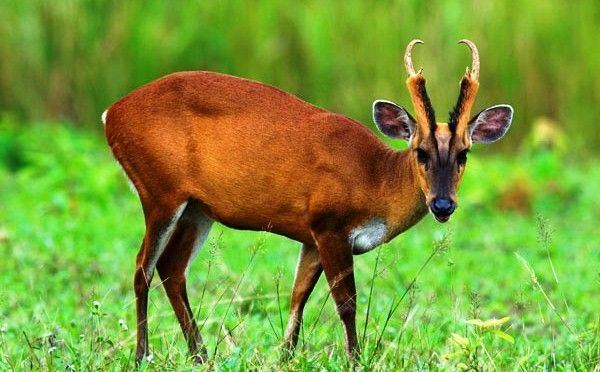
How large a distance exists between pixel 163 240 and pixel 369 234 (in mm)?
918

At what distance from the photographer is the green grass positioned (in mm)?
5316

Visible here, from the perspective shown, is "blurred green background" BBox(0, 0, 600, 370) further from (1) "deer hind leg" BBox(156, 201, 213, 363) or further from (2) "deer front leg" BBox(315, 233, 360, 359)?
(2) "deer front leg" BBox(315, 233, 360, 359)

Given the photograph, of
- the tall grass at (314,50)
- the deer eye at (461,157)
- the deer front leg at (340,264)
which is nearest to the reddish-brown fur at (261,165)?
the deer front leg at (340,264)

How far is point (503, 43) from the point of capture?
13617 mm

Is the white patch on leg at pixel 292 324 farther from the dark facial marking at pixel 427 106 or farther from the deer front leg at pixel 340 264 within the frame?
the dark facial marking at pixel 427 106

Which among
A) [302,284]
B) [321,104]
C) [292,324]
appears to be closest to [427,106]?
[302,284]

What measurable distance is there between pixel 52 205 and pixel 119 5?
3120mm

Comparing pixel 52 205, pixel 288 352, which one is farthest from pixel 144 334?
pixel 52 205

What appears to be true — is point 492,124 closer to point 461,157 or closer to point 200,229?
point 461,157

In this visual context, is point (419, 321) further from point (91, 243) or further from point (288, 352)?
point (91, 243)

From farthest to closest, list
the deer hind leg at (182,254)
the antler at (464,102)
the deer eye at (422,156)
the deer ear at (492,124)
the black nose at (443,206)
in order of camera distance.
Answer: the deer hind leg at (182,254)
the deer ear at (492,124)
the deer eye at (422,156)
the antler at (464,102)
the black nose at (443,206)

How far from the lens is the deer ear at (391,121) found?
5742mm

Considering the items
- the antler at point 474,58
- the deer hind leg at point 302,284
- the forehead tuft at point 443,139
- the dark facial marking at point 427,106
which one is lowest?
the deer hind leg at point 302,284

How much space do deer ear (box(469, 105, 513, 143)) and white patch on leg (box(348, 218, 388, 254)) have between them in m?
0.55
